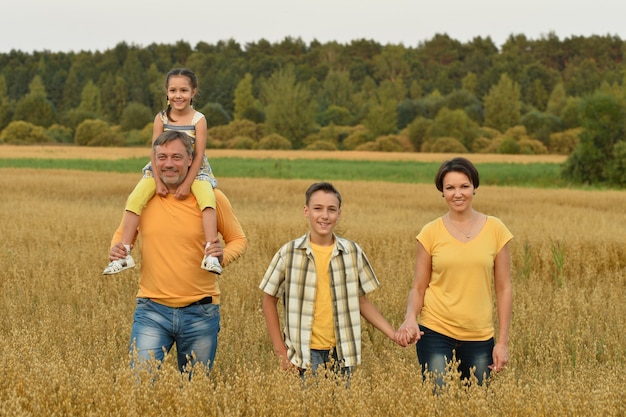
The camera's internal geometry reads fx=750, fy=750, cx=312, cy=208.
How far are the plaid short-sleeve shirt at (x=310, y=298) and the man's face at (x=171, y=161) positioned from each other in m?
0.78

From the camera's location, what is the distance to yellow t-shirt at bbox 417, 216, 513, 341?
13.7ft

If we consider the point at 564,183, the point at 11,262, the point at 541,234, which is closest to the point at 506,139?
the point at 564,183

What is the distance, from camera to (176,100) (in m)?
5.07

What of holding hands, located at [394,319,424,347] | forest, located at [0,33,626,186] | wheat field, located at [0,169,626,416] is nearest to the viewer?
wheat field, located at [0,169,626,416]

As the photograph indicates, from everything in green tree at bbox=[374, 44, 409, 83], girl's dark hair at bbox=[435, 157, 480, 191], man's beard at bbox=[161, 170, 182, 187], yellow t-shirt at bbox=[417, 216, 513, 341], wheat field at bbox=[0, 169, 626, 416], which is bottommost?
wheat field at bbox=[0, 169, 626, 416]

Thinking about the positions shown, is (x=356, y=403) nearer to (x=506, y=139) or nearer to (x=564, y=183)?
(x=564, y=183)

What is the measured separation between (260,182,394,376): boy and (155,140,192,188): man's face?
77cm

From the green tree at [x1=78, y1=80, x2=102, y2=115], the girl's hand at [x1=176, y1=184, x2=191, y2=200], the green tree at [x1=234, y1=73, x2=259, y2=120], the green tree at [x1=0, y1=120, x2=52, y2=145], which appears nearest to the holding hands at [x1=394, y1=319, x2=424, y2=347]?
the girl's hand at [x1=176, y1=184, x2=191, y2=200]

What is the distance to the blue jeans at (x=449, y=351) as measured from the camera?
421 centimetres

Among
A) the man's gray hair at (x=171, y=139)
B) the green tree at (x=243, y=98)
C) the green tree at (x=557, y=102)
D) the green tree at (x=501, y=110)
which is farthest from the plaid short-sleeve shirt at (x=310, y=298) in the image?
the green tree at (x=243, y=98)

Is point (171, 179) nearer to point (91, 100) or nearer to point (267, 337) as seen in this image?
point (267, 337)

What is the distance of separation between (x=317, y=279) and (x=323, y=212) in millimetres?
373

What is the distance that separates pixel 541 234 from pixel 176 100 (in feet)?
28.2

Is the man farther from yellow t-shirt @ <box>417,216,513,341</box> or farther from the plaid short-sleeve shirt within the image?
yellow t-shirt @ <box>417,216,513,341</box>
